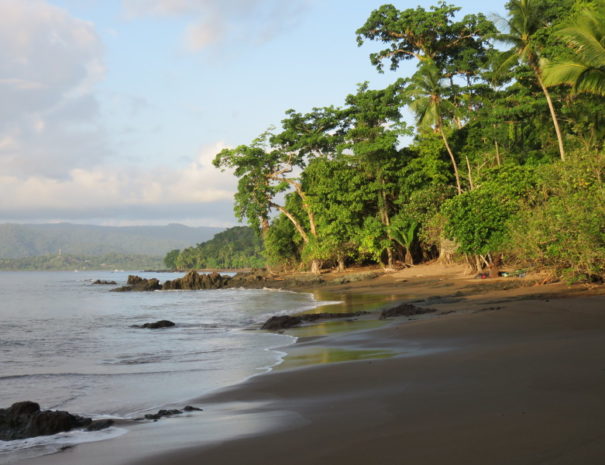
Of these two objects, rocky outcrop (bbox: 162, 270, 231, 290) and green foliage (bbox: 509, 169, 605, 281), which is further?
rocky outcrop (bbox: 162, 270, 231, 290)

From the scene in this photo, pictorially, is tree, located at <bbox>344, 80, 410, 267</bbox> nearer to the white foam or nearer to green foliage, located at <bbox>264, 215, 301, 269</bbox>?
green foliage, located at <bbox>264, 215, 301, 269</bbox>

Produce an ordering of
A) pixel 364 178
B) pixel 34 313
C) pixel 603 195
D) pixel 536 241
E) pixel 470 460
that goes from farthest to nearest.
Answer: pixel 364 178 → pixel 34 313 → pixel 536 241 → pixel 603 195 → pixel 470 460

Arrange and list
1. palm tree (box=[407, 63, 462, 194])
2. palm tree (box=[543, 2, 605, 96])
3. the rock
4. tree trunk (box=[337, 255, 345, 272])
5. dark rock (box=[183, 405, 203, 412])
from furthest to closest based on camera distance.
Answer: tree trunk (box=[337, 255, 345, 272]) → palm tree (box=[407, 63, 462, 194]) → palm tree (box=[543, 2, 605, 96]) → the rock → dark rock (box=[183, 405, 203, 412])

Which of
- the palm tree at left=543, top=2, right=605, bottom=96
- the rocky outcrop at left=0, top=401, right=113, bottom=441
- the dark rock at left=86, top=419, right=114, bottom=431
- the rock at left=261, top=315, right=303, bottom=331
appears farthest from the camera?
the palm tree at left=543, top=2, right=605, bottom=96

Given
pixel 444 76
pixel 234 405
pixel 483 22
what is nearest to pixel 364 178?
pixel 444 76

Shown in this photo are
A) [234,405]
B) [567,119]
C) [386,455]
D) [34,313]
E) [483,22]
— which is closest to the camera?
[386,455]

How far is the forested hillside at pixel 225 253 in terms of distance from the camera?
426ft

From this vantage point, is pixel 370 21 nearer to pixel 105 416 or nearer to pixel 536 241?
pixel 536 241

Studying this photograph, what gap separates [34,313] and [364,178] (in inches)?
893

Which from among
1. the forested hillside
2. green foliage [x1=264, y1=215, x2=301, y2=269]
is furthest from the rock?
the forested hillside

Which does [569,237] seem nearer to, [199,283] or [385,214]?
[385,214]

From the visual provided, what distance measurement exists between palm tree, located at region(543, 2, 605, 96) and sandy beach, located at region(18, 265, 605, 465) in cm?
1312

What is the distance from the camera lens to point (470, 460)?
11.3 ft

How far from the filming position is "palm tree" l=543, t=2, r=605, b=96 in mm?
19031
